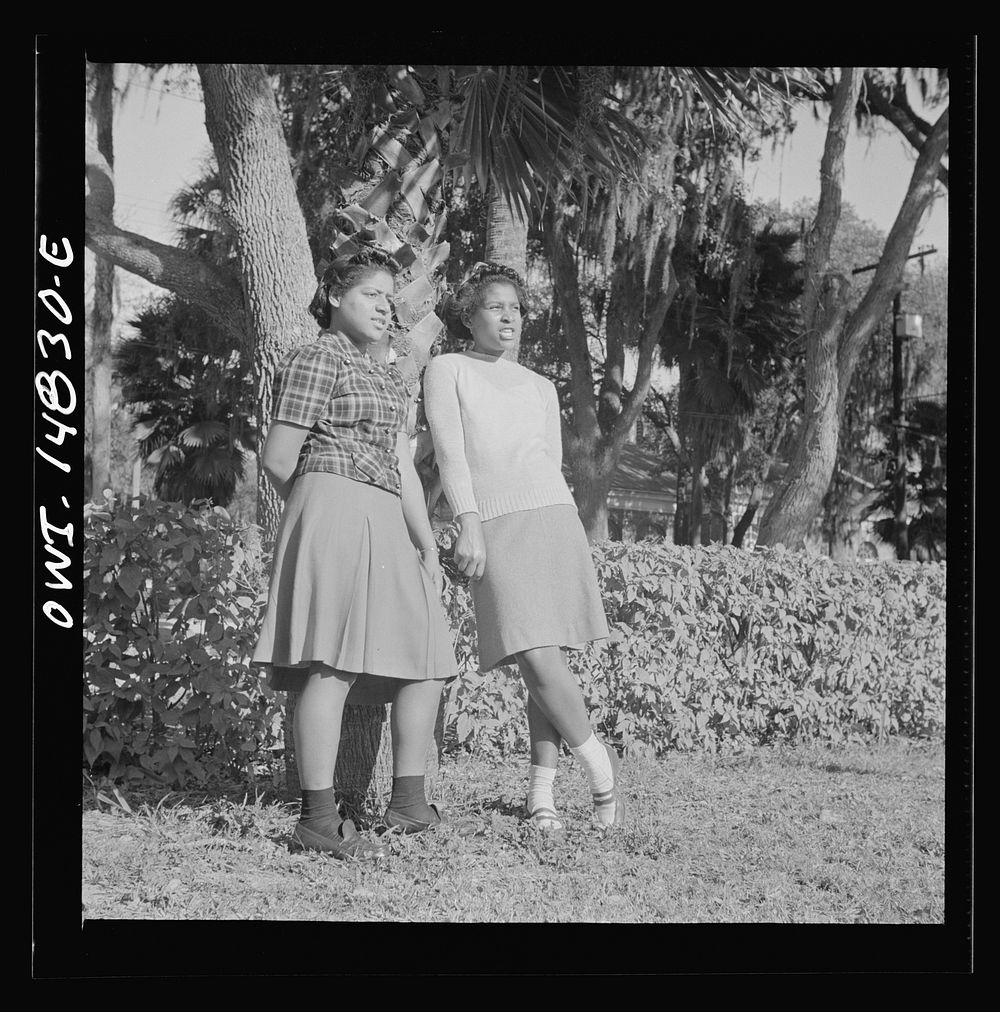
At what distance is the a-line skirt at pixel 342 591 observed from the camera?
9.55ft

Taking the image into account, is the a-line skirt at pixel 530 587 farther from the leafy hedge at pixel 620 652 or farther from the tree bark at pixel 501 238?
the tree bark at pixel 501 238

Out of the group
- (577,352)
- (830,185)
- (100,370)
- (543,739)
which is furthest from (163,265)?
(100,370)

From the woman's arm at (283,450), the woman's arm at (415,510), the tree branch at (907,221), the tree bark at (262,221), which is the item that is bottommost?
the woman's arm at (415,510)

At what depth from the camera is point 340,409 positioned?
298cm

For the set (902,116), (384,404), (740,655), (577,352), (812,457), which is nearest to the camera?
(384,404)

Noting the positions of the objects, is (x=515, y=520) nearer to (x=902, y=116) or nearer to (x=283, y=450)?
(x=283, y=450)

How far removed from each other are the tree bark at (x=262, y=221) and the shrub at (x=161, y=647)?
1.42 meters

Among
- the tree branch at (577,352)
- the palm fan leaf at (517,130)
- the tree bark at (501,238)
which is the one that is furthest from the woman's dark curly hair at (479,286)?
the tree branch at (577,352)

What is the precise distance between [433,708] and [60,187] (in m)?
1.75

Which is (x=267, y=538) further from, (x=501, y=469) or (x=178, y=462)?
(x=178, y=462)

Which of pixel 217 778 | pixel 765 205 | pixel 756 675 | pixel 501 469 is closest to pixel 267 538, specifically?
pixel 217 778

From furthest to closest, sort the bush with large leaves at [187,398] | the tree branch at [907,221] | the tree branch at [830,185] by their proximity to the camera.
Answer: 1. the bush with large leaves at [187,398]
2. the tree branch at [907,221]
3. the tree branch at [830,185]

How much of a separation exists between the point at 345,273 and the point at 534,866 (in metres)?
1.79

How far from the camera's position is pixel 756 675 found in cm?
539
